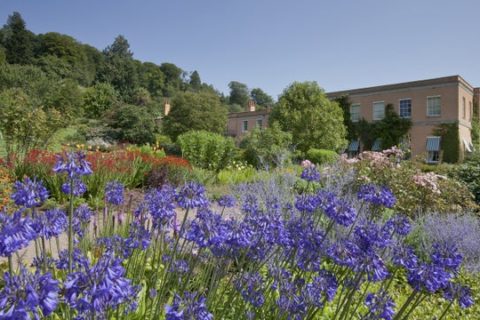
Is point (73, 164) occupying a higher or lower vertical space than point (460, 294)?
higher

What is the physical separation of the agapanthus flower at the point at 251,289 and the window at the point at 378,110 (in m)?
29.5

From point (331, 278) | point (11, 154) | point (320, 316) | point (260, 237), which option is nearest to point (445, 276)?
point (331, 278)

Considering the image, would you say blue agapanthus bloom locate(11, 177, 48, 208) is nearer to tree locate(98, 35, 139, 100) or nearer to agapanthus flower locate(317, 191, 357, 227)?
agapanthus flower locate(317, 191, 357, 227)

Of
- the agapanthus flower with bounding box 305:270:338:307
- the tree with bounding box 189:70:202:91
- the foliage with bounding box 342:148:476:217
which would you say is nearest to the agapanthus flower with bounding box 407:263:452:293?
the agapanthus flower with bounding box 305:270:338:307

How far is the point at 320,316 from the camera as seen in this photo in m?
3.13

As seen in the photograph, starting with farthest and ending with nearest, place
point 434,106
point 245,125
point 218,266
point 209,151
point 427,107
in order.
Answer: point 245,125 < point 427,107 < point 434,106 < point 209,151 < point 218,266

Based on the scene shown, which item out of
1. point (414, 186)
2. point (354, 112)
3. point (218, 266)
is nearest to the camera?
point (218, 266)

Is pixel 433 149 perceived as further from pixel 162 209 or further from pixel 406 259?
pixel 162 209

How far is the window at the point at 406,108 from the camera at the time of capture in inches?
1104

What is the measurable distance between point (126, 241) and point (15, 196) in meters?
0.89

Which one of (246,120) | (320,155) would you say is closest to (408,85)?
(320,155)

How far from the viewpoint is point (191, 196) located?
205cm

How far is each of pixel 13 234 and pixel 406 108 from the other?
101ft

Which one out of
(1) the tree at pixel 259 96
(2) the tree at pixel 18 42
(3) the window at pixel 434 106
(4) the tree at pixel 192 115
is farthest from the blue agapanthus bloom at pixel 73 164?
(1) the tree at pixel 259 96
